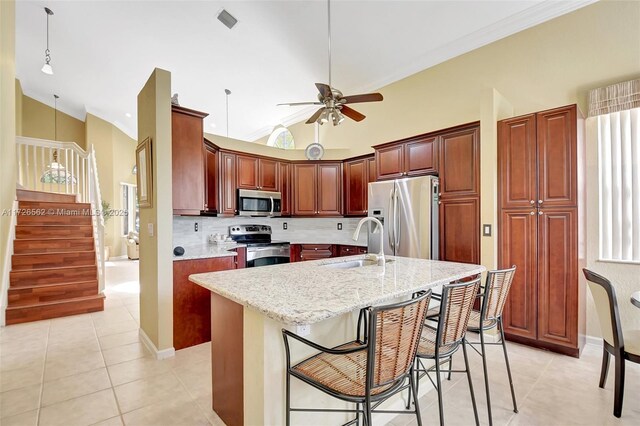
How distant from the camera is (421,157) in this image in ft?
12.2

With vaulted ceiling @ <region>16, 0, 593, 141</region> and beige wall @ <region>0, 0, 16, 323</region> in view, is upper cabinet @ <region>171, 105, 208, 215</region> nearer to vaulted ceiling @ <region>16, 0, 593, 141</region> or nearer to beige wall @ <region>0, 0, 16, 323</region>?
vaulted ceiling @ <region>16, 0, 593, 141</region>

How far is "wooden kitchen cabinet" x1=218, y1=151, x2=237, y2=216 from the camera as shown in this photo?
4.16 meters

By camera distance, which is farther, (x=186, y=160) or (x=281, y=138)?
(x=281, y=138)

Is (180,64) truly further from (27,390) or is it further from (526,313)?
(526,313)

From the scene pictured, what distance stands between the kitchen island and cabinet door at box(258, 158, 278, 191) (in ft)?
9.43

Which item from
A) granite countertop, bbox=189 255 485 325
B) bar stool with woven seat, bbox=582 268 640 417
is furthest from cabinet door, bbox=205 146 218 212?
bar stool with woven seat, bbox=582 268 640 417

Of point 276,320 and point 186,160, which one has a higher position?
point 186,160

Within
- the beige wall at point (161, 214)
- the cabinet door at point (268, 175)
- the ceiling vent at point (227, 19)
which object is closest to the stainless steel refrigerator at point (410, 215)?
the cabinet door at point (268, 175)

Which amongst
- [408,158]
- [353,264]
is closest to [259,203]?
[408,158]

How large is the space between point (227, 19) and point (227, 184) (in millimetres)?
2215

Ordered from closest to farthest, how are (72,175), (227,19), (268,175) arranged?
(227,19)
(268,175)
(72,175)

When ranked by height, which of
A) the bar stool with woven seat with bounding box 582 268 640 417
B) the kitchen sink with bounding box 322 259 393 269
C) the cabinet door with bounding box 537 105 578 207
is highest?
the cabinet door with bounding box 537 105 578 207

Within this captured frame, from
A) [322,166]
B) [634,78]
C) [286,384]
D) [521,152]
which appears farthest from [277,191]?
[634,78]

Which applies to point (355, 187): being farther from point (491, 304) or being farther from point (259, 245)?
point (491, 304)
